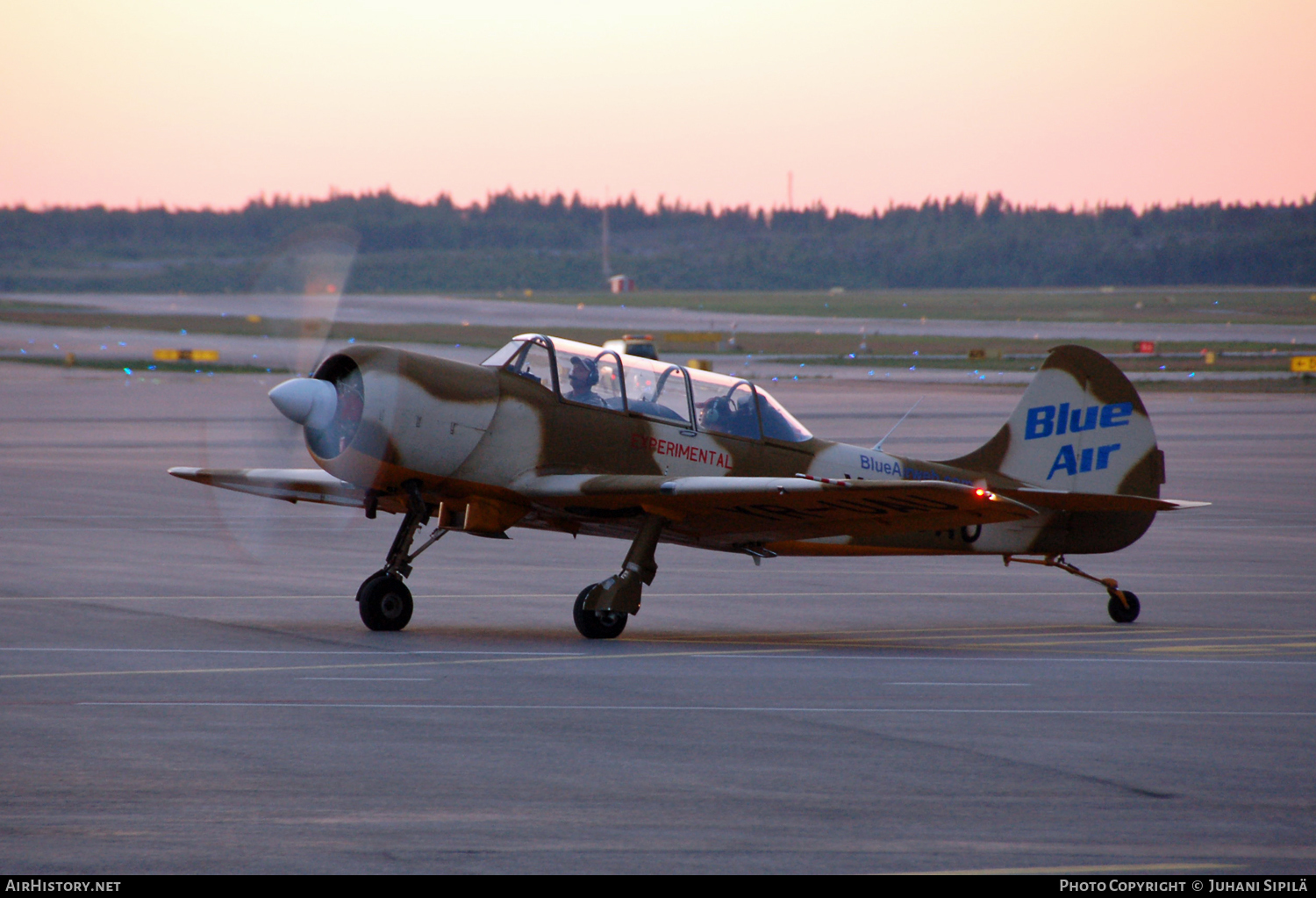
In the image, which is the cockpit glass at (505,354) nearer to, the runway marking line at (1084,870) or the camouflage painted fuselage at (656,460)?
the camouflage painted fuselage at (656,460)

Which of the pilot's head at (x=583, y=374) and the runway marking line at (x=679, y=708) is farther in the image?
the pilot's head at (x=583, y=374)

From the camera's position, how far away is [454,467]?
12.3 metres

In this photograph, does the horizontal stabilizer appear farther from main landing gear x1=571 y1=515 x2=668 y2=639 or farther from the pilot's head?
the pilot's head

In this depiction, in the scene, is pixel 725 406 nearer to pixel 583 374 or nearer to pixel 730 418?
pixel 730 418

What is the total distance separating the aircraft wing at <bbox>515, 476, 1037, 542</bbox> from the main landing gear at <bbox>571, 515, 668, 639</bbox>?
301mm

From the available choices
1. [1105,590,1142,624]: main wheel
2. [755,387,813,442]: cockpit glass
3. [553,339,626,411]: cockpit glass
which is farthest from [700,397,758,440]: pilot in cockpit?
[1105,590,1142,624]: main wheel

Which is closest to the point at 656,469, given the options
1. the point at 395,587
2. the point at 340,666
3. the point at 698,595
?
the point at 395,587

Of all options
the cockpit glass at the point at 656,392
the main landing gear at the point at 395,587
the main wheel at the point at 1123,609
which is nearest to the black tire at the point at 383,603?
the main landing gear at the point at 395,587

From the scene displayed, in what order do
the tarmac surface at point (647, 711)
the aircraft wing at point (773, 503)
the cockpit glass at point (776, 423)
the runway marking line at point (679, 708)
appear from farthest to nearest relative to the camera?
the cockpit glass at point (776, 423) < the aircraft wing at point (773, 503) < the runway marking line at point (679, 708) < the tarmac surface at point (647, 711)

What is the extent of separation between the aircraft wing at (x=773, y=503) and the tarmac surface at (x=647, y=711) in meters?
0.93

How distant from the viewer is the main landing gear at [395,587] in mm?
12539

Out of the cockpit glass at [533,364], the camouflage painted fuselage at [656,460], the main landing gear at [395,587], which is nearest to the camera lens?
the camouflage painted fuselage at [656,460]
